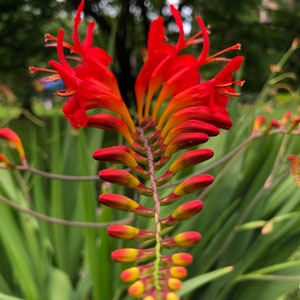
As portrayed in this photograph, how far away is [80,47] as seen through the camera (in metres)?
1.15

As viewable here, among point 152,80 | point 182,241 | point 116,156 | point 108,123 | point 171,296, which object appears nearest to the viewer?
point 171,296

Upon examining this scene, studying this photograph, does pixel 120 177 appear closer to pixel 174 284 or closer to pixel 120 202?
pixel 120 202

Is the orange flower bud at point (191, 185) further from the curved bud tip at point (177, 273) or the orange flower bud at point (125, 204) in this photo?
the curved bud tip at point (177, 273)

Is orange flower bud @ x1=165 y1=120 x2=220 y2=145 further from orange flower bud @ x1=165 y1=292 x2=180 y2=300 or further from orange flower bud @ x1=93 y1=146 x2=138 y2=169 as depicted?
orange flower bud @ x1=165 y1=292 x2=180 y2=300

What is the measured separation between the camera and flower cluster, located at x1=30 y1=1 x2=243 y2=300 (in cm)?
68

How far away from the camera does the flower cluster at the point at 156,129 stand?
68cm

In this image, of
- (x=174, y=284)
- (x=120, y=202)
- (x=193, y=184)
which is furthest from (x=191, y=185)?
(x=174, y=284)

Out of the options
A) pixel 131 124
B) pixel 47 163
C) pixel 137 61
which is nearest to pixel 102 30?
pixel 137 61

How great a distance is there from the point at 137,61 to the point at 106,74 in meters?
3.92

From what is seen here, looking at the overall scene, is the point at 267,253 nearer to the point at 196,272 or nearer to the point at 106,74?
the point at 196,272

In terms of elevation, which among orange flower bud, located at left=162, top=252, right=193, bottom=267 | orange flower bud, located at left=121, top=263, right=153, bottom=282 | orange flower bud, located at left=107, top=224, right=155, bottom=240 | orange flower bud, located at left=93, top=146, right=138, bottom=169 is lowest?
orange flower bud, located at left=121, top=263, right=153, bottom=282

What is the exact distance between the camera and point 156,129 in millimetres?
1026

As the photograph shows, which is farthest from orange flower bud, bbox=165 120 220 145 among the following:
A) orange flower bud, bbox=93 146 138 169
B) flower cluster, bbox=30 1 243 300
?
orange flower bud, bbox=93 146 138 169

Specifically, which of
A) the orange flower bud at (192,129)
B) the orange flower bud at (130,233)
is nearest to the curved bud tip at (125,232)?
the orange flower bud at (130,233)
